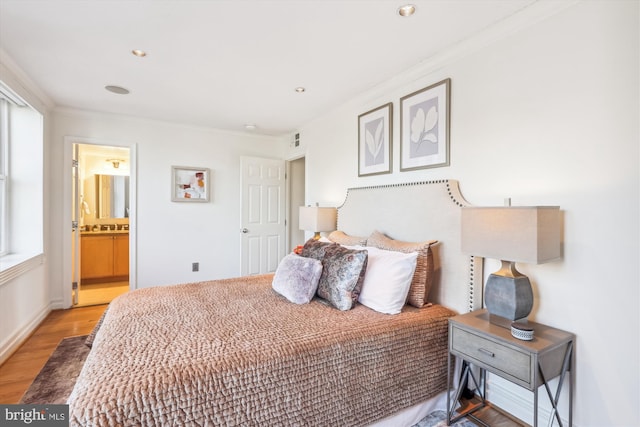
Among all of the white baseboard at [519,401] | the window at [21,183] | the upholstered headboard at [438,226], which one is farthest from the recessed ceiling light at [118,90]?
the white baseboard at [519,401]

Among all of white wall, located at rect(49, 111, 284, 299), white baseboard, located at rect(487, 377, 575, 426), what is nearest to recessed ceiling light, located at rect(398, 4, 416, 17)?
white baseboard, located at rect(487, 377, 575, 426)

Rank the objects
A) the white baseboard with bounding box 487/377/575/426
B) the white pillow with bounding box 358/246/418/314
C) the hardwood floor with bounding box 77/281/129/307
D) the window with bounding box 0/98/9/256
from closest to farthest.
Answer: the white baseboard with bounding box 487/377/575/426 < the white pillow with bounding box 358/246/418/314 < the window with bounding box 0/98/9/256 < the hardwood floor with bounding box 77/281/129/307

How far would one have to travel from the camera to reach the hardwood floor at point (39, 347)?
2080 mm

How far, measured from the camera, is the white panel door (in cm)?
440

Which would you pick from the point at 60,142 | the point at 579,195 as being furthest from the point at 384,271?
the point at 60,142

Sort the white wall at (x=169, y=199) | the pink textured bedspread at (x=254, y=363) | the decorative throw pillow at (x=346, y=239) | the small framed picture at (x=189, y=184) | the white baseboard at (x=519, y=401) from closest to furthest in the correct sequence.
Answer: the pink textured bedspread at (x=254, y=363), the white baseboard at (x=519, y=401), the decorative throw pillow at (x=346, y=239), the white wall at (x=169, y=199), the small framed picture at (x=189, y=184)

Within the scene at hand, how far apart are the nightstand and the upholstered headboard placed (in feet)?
0.81

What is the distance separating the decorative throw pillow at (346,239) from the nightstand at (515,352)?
3.57ft

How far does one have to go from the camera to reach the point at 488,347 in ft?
5.06

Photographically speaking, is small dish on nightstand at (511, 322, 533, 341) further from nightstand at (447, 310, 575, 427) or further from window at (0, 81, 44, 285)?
window at (0, 81, 44, 285)

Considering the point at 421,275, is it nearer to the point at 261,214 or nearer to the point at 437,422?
the point at 437,422

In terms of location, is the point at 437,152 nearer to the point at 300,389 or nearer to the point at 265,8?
the point at 265,8

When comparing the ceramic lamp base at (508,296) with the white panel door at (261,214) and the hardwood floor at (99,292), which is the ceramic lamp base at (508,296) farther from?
the hardwood floor at (99,292)

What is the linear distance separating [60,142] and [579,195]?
4.83m
